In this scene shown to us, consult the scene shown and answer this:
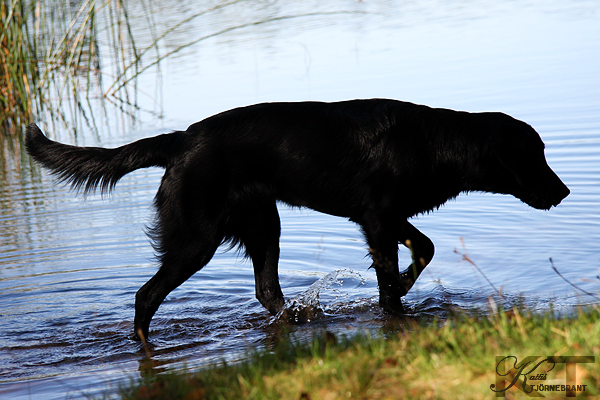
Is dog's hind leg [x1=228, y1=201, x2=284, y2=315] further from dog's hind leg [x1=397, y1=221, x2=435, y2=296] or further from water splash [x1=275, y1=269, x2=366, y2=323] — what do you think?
dog's hind leg [x1=397, y1=221, x2=435, y2=296]

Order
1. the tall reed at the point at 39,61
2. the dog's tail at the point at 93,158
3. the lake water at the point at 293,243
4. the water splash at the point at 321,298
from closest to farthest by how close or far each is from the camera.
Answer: the dog's tail at the point at 93,158, the lake water at the point at 293,243, the water splash at the point at 321,298, the tall reed at the point at 39,61

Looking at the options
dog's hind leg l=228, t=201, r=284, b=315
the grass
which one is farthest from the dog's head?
dog's hind leg l=228, t=201, r=284, b=315

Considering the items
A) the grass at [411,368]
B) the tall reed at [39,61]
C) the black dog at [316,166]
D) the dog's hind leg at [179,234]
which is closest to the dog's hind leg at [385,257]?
the black dog at [316,166]

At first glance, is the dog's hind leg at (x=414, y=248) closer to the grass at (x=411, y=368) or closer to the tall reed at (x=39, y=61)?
the grass at (x=411, y=368)

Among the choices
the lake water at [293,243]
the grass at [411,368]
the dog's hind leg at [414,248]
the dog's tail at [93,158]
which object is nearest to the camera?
the grass at [411,368]

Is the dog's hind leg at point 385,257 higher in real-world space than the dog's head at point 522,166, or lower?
lower

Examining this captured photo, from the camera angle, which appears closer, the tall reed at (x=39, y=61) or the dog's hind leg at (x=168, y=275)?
the dog's hind leg at (x=168, y=275)

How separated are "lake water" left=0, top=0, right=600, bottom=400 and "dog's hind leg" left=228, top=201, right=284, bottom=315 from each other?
6.8 inches

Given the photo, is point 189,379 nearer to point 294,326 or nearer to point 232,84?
point 294,326

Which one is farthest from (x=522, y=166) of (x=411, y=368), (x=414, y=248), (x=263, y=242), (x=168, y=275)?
(x=168, y=275)

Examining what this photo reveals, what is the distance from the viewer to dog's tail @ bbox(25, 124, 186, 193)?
4.39 metres

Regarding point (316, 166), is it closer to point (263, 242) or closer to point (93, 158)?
point (263, 242)

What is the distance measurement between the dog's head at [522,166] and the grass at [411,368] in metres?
1.31

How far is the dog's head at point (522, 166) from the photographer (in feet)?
14.0
